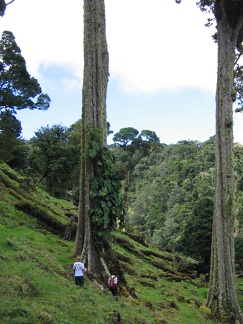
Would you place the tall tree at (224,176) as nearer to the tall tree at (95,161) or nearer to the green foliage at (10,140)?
the tall tree at (95,161)

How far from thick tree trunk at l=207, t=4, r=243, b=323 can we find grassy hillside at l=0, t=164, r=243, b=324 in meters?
0.82

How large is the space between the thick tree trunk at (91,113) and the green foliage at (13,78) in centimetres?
1091

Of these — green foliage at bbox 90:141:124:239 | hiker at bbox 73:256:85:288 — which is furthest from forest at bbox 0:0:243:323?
hiker at bbox 73:256:85:288

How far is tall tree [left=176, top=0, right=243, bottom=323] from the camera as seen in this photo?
12.5 meters

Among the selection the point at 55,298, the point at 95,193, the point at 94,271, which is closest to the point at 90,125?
the point at 95,193

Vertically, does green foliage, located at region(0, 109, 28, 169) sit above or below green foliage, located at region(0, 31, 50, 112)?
below

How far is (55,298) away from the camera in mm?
7551

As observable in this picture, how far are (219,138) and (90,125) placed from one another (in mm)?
4984

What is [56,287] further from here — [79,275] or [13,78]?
[13,78]

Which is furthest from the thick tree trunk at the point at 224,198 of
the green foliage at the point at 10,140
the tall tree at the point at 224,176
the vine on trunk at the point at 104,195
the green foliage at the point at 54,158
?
the green foliage at the point at 54,158

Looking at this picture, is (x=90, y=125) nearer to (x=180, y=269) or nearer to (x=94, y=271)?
(x=94, y=271)

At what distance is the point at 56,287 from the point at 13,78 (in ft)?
58.4

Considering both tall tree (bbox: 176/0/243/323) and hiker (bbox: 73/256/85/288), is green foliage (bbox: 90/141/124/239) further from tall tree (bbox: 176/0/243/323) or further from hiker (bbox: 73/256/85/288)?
tall tree (bbox: 176/0/243/323)

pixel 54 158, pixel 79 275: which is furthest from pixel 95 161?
pixel 54 158
